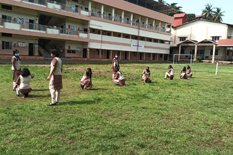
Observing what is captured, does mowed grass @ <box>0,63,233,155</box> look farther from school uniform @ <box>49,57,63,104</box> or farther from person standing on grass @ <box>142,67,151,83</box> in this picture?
person standing on grass @ <box>142,67,151,83</box>

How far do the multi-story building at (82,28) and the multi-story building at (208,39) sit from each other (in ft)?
18.6

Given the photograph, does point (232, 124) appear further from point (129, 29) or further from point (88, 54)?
point (129, 29)

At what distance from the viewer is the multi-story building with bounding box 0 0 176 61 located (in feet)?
86.6

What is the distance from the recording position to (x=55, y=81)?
6.26m

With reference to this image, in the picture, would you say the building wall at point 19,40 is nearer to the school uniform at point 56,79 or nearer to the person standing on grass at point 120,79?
the person standing on grass at point 120,79

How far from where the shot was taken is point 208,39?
47.6 metres

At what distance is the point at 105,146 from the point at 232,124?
367cm

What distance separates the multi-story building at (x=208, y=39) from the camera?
152 feet

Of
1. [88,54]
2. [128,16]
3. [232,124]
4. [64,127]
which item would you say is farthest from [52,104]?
[128,16]

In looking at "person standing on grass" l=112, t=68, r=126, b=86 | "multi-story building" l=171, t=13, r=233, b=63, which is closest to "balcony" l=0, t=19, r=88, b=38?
"person standing on grass" l=112, t=68, r=126, b=86

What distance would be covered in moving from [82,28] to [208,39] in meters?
32.0

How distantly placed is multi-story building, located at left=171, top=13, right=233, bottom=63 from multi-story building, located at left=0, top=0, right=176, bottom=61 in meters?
5.67

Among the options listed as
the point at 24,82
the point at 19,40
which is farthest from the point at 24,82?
the point at 19,40

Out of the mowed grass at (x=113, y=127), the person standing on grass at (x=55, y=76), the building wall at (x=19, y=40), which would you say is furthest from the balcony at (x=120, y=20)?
the mowed grass at (x=113, y=127)
